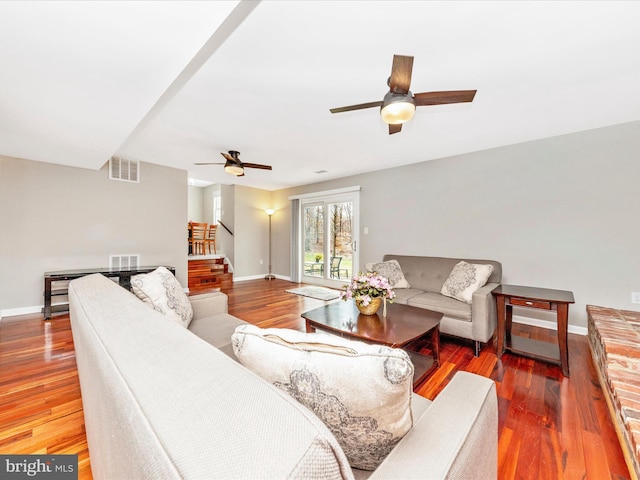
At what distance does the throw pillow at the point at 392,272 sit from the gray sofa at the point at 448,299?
9 cm

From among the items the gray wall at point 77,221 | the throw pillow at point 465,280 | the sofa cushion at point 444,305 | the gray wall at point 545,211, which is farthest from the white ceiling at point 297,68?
the sofa cushion at point 444,305

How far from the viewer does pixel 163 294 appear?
68.2 inches

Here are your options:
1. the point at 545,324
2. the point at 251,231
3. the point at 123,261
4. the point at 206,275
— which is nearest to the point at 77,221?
the point at 123,261

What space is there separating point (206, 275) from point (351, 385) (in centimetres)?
557

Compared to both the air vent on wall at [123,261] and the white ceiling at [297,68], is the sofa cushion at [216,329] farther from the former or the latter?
the air vent on wall at [123,261]

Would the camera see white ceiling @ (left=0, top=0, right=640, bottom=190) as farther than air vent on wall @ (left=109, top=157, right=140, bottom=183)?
No

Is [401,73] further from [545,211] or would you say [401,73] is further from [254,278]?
[254,278]

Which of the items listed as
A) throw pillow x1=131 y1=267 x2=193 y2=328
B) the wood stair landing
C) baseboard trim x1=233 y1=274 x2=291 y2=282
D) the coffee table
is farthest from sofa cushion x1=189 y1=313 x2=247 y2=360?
baseboard trim x1=233 y1=274 x2=291 y2=282

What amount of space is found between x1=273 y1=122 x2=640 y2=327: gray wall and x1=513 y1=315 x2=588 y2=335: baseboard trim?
0.10 meters

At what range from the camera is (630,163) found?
9.20ft

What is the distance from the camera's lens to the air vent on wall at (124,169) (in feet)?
14.2

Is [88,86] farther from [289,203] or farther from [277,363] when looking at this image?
[289,203]

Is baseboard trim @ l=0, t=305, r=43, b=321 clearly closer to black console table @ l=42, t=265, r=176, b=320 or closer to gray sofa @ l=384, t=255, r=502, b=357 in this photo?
black console table @ l=42, t=265, r=176, b=320

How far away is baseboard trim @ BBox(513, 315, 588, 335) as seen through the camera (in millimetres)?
3049
